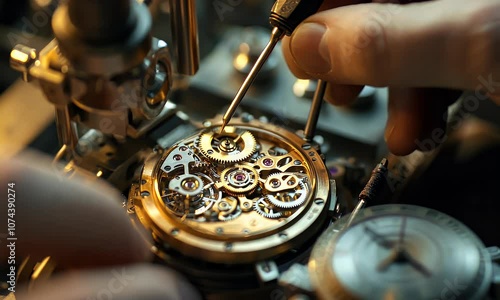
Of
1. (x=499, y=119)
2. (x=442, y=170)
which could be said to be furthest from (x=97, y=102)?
(x=499, y=119)

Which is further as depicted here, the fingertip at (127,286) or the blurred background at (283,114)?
the blurred background at (283,114)

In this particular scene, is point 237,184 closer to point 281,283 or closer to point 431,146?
point 281,283

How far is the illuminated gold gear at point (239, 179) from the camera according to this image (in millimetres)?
721

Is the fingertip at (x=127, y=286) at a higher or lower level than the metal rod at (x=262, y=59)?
lower

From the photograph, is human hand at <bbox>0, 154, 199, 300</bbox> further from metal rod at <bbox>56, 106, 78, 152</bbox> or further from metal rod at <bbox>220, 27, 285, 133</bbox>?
metal rod at <bbox>220, 27, 285, 133</bbox>

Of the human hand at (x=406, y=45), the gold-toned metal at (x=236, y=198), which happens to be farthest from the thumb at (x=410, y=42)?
the gold-toned metal at (x=236, y=198)

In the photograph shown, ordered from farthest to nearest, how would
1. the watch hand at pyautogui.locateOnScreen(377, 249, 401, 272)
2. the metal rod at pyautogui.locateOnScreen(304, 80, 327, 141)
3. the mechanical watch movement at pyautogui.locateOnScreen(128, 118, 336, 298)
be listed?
the metal rod at pyautogui.locateOnScreen(304, 80, 327, 141) → the mechanical watch movement at pyautogui.locateOnScreen(128, 118, 336, 298) → the watch hand at pyautogui.locateOnScreen(377, 249, 401, 272)

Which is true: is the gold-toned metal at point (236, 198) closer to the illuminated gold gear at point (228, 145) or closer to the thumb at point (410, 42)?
the illuminated gold gear at point (228, 145)

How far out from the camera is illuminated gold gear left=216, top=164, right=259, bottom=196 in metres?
0.72

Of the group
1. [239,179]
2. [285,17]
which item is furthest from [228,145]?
[285,17]

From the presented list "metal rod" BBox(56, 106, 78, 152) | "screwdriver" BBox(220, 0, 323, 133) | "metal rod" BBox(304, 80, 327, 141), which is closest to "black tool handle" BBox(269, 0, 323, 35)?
"screwdriver" BBox(220, 0, 323, 133)

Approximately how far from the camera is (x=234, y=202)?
71 centimetres

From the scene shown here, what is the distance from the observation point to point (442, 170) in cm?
91

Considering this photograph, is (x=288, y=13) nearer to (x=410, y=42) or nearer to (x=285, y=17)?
(x=285, y=17)
